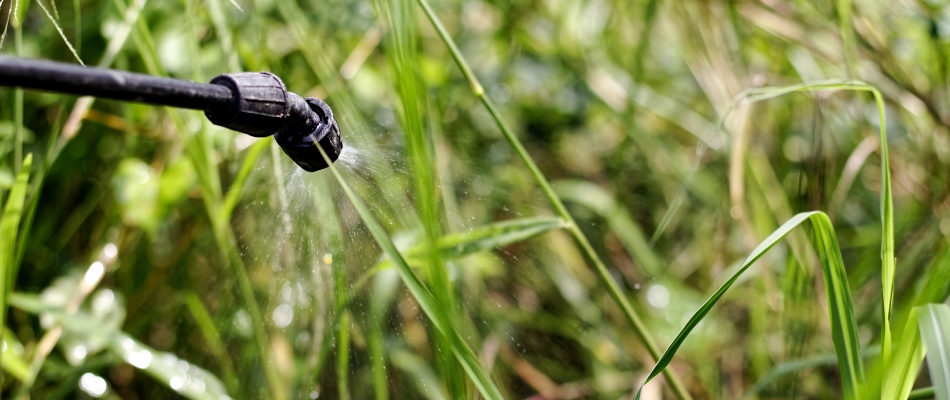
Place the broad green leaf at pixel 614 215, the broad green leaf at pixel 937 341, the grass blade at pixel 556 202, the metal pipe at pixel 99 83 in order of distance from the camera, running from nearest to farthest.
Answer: the metal pipe at pixel 99 83
the broad green leaf at pixel 937 341
the grass blade at pixel 556 202
the broad green leaf at pixel 614 215

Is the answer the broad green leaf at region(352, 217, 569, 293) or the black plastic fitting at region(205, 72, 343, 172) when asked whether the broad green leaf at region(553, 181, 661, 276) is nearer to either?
the broad green leaf at region(352, 217, 569, 293)

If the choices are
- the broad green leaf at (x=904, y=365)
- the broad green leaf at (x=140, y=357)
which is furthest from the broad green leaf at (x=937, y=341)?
the broad green leaf at (x=140, y=357)

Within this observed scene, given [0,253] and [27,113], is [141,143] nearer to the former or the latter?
[27,113]

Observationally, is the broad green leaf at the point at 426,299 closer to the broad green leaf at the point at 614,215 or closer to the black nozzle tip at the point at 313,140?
the black nozzle tip at the point at 313,140

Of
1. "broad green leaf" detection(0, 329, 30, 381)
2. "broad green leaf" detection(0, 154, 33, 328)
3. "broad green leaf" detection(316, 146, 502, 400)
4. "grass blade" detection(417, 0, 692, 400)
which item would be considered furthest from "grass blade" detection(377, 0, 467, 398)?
"broad green leaf" detection(0, 329, 30, 381)

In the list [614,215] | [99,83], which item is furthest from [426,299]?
[614,215]
